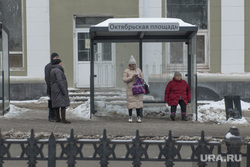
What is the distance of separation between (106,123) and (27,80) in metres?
6.51

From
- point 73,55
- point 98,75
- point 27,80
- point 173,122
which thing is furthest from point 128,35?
point 27,80

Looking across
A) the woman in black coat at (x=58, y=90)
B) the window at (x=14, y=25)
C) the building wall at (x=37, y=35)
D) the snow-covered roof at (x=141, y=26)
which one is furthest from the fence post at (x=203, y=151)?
the window at (x=14, y=25)

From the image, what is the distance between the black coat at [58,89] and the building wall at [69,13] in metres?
5.78

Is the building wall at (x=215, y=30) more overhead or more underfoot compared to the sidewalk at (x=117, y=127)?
more overhead

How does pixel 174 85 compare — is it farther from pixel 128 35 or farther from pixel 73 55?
pixel 73 55

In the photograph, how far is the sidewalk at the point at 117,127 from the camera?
8805mm

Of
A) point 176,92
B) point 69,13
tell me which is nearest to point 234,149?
point 176,92

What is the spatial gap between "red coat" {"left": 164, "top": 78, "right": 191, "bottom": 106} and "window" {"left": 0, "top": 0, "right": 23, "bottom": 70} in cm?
693

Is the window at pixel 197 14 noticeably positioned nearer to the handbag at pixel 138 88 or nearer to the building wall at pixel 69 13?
the building wall at pixel 69 13

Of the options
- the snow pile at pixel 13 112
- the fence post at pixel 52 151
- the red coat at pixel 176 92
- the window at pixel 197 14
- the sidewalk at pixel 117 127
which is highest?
the window at pixel 197 14

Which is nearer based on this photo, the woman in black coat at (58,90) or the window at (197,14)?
the woman in black coat at (58,90)

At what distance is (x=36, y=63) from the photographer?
1582 centimetres

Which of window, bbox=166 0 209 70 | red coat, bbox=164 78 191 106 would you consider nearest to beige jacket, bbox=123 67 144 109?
red coat, bbox=164 78 191 106

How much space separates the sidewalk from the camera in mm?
8805
